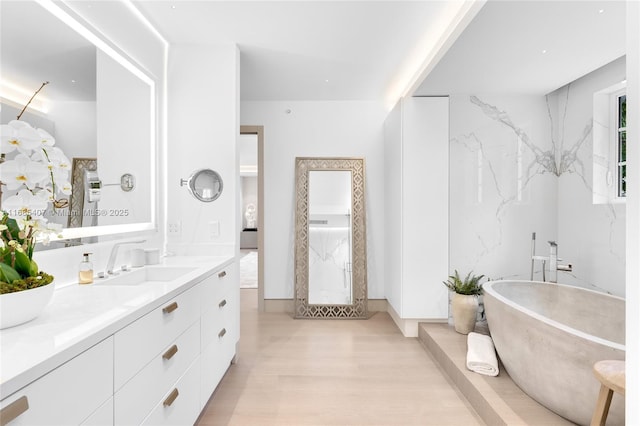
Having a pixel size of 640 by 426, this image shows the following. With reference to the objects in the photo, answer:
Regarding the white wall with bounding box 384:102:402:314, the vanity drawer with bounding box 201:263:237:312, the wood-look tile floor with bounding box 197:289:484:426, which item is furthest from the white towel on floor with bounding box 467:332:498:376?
the vanity drawer with bounding box 201:263:237:312

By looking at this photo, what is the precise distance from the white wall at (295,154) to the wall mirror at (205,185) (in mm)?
1371

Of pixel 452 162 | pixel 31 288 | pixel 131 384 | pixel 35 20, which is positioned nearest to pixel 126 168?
pixel 35 20

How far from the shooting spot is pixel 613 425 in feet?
4.83

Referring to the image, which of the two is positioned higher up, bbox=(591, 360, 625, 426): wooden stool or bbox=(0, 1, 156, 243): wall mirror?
bbox=(0, 1, 156, 243): wall mirror

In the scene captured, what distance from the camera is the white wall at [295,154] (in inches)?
154

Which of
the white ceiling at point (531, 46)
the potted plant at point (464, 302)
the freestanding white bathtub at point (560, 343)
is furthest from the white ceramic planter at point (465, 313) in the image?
the white ceiling at point (531, 46)

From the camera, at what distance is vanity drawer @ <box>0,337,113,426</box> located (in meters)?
0.71

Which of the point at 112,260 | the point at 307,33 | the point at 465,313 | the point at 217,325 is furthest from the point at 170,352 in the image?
the point at 465,313

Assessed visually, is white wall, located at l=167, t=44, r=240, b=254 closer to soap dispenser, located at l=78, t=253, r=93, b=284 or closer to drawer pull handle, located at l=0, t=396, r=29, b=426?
soap dispenser, located at l=78, t=253, r=93, b=284

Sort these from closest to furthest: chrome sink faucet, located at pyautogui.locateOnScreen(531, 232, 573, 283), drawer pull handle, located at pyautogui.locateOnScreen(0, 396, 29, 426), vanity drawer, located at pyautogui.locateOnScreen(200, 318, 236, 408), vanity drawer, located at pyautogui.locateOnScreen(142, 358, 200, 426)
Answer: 1. drawer pull handle, located at pyautogui.locateOnScreen(0, 396, 29, 426)
2. vanity drawer, located at pyautogui.locateOnScreen(142, 358, 200, 426)
3. vanity drawer, located at pyautogui.locateOnScreen(200, 318, 236, 408)
4. chrome sink faucet, located at pyautogui.locateOnScreen(531, 232, 573, 283)

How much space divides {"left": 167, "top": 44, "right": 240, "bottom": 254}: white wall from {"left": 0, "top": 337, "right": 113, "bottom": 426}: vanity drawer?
5.13ft

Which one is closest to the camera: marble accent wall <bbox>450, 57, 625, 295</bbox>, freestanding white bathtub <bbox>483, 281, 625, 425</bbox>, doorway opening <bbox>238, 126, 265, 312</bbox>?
freestanding white bathtub <bbox>483, 281, 625, 425</bbox>

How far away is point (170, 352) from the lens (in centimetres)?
140

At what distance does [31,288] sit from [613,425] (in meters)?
2.47
